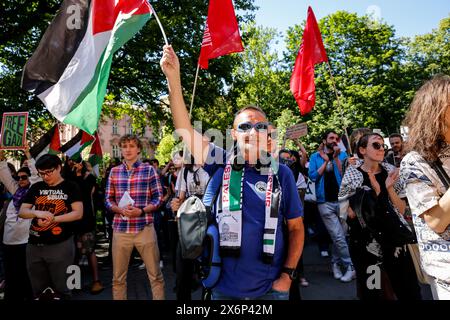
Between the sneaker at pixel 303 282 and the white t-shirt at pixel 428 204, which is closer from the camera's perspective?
the white t-shirt at pixel 428 204

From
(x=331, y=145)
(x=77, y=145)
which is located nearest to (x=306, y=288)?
(x=331, y=145)

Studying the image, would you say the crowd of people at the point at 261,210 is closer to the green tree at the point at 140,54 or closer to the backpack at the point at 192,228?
the backpack at the point at 192,228

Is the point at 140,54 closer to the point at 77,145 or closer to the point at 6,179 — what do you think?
the point at 77,145

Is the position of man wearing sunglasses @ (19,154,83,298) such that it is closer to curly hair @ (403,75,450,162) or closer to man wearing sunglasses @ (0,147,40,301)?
man wearing sunglasses @ (0,147,40,301)

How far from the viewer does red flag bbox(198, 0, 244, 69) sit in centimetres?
442

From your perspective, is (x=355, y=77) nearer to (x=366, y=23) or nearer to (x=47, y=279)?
(x=366, y=23)

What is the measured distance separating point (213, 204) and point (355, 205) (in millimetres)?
1859

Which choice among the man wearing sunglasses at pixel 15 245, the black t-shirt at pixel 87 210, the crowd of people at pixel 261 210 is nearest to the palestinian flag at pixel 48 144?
the black t-shirt at pixel 87 210

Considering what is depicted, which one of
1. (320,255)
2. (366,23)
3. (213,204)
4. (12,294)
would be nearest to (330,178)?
(320,255)

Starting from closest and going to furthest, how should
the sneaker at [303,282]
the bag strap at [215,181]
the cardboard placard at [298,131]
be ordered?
the bag strap at [215,181]
the sneaker at [303,282]
the cardboard placard at [298,131]

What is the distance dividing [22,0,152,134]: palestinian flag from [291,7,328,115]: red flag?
3346mm

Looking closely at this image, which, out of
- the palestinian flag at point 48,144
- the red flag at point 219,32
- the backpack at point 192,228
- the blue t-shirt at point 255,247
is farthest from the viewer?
the palestinian flag at point 48,144

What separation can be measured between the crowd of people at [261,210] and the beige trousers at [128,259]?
0.04ft

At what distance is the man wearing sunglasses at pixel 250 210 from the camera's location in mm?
2299
